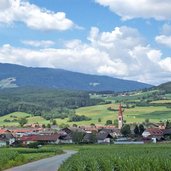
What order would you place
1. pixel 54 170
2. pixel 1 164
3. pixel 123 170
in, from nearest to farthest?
1. pixel 123 170
2. pixel 54 170
3. pixel 1 164

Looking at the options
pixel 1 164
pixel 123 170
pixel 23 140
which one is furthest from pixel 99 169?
pixel 23 140

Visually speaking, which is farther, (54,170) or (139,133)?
(139,133)

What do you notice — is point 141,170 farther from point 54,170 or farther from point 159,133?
point 159,133

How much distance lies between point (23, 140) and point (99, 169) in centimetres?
12603

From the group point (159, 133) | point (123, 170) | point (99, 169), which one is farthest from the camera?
point (159, 133)

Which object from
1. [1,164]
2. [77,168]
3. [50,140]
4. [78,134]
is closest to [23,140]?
[50,140]

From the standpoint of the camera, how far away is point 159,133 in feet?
534

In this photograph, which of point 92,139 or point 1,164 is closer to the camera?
point 1,164

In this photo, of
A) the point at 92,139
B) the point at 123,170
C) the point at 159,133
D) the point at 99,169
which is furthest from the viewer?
the point at 159,133

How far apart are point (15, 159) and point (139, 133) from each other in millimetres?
108724

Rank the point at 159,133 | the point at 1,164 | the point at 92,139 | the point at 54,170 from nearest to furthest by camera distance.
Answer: the point at 54,170 < the point at 1,164 < the point at 92,139 < the point at 159,133

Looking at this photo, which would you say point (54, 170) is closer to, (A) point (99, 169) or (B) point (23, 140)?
(A) point (99, 169)

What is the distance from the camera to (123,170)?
3153 cm

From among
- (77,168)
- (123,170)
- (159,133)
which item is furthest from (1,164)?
(159,133)
